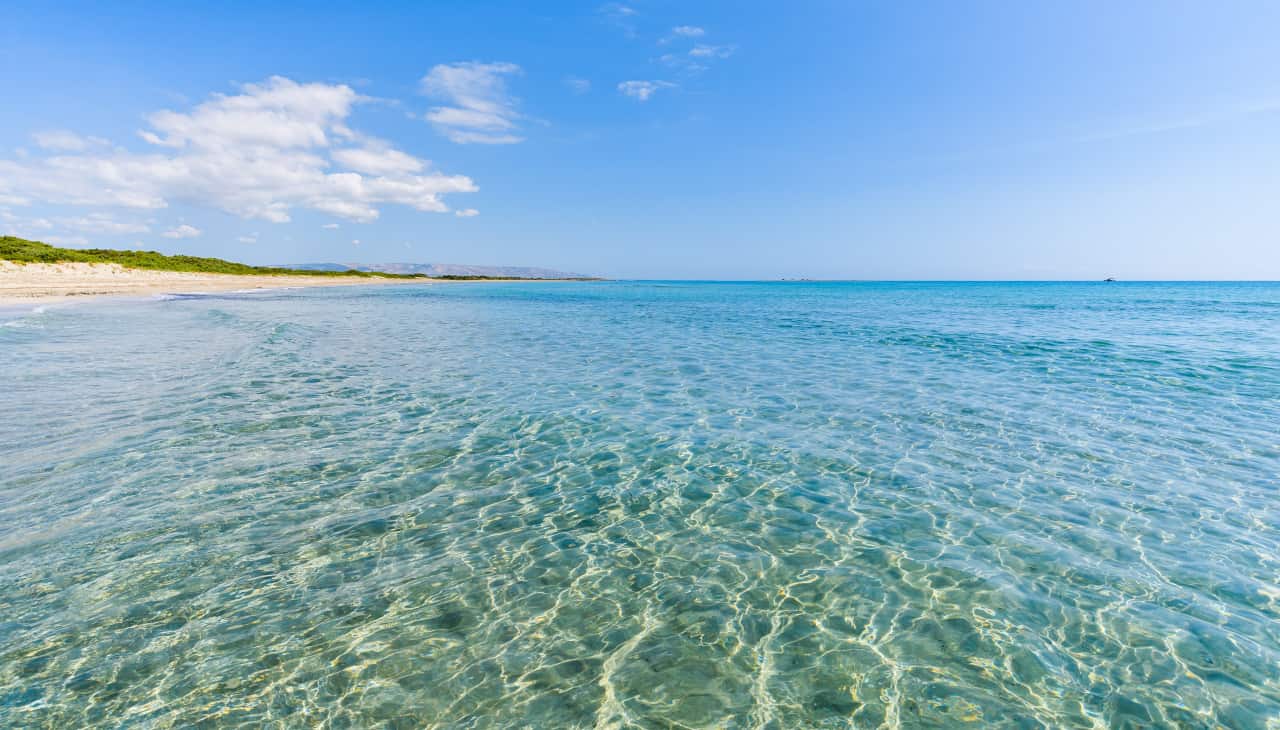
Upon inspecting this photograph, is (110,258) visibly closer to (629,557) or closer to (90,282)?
→ (90,282)

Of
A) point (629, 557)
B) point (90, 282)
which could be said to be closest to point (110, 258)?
point (90, 282)

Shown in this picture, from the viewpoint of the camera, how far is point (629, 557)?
7383mm

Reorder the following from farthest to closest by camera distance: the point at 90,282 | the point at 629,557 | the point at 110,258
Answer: the point at 110,258 → the point at 90,282 → the point at 629,557

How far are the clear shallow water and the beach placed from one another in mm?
52249

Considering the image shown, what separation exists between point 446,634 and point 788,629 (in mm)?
3590

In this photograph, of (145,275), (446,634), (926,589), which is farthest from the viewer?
(145,275)

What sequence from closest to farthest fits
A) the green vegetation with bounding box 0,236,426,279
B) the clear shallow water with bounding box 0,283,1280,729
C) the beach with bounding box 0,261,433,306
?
the clear shallow water with bounding box 0,283,1280,729
the beach with bounding box 0,261,433,306
the green vegetation with bounding box 0,236,426,279

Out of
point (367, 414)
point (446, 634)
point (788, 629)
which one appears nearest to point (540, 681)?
point (446, 634)

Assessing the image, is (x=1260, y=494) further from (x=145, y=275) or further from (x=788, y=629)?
(x=145, y=275)

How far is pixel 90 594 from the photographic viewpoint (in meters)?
6.18

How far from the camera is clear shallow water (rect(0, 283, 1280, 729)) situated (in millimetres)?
5047

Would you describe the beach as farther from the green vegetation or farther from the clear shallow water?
the clear shallow water

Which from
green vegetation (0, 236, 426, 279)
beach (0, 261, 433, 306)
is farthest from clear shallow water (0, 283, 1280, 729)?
green vegetation (0, 236, 426, 279)

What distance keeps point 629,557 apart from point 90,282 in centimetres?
8433
